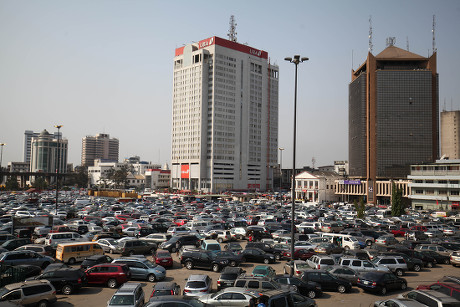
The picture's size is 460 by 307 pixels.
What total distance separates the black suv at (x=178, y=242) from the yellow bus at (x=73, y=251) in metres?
5.81

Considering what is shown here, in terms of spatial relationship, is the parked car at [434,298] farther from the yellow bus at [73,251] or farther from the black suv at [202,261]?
the yellow bus at [73,251]

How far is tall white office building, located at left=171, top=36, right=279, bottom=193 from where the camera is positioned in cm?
15612

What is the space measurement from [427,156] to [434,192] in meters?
38.1

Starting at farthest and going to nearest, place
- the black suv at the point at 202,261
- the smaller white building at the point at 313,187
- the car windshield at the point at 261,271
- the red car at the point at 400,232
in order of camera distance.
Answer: the smaller white building at the point at 313,187 < the red car at the point at 400,232 < the black suv at the point at 202,261 < the car windshield at the point at 261,271

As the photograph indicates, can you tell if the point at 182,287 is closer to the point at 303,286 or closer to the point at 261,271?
the point at 261,271

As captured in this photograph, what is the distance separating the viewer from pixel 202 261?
2330 cm

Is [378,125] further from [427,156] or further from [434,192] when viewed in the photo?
[434,192]

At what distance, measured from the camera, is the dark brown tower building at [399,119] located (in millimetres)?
114188

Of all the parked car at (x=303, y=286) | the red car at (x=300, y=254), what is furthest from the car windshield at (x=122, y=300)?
the red car at (x=300, y=254)

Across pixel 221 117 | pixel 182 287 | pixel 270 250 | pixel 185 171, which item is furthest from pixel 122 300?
pixel 185 171

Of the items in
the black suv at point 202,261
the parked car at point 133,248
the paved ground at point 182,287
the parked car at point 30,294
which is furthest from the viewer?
the parked car at point 133,248

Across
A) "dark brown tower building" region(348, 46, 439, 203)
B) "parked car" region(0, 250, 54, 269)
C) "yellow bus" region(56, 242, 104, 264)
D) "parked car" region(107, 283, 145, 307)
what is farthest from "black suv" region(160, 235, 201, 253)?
"dark brown tower building" region(348, 46, 439, 203)

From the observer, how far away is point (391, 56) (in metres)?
124

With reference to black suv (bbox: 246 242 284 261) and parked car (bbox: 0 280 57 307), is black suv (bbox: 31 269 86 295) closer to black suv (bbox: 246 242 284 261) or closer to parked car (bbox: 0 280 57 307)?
parked car (bbox: 0 280 57 307)
